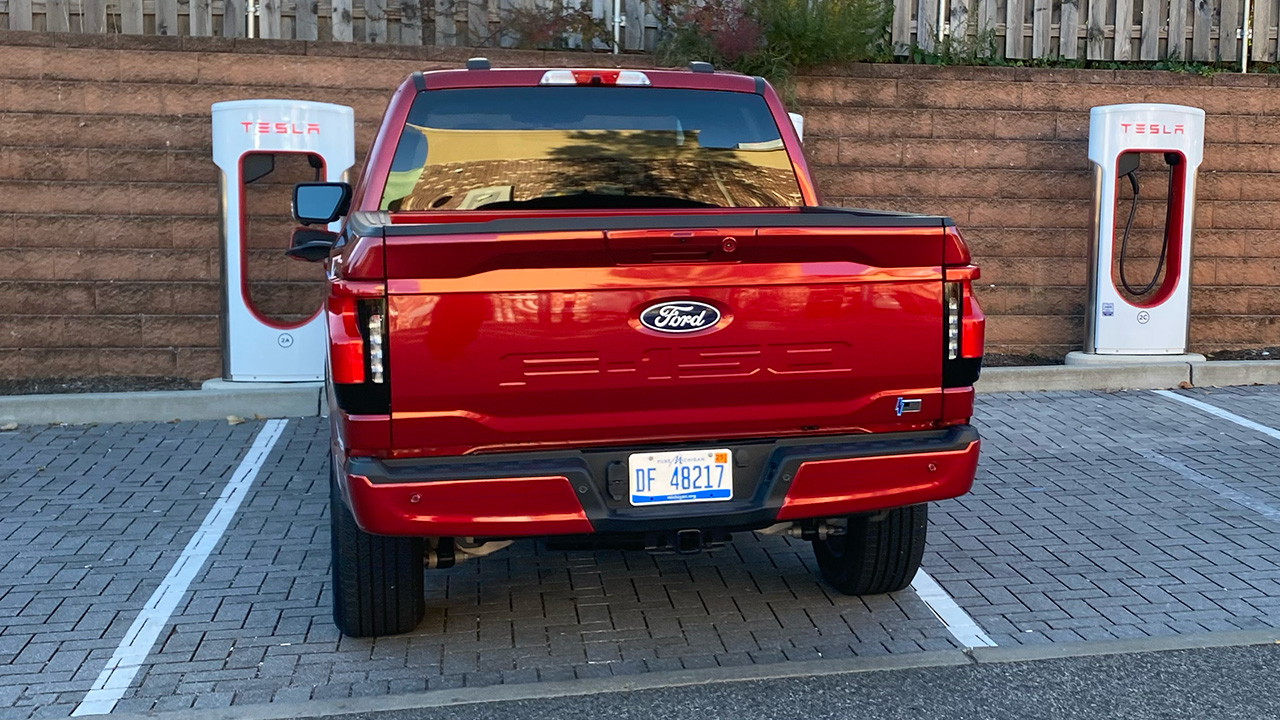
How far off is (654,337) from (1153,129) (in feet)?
22.4

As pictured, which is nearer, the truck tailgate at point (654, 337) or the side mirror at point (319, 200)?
the truck tailgate at point (654, 337)

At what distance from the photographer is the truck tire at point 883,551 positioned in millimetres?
4855

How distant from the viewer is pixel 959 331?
421 cm

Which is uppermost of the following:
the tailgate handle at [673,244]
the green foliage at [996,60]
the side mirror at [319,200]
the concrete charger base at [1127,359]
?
the green foliage at [996,60]

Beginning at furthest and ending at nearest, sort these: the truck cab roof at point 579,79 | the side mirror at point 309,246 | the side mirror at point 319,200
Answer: the side mirror at point 309,246 < the side mirror at point 319,200 < the truck cab roof at point 579,79

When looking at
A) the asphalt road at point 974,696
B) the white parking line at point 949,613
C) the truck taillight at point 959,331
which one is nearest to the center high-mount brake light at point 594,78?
the truck taillight at point 959,331

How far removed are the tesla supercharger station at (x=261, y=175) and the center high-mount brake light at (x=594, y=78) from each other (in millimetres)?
3757

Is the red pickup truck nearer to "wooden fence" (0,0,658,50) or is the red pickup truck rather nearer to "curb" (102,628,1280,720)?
"curb" (102,628,1280,720)

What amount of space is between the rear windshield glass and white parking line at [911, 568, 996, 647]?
5.22 ft

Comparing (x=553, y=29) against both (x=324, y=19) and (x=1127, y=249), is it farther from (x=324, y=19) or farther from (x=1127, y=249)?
(x=1127, y=249)

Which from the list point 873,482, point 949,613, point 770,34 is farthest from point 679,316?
point 770,34

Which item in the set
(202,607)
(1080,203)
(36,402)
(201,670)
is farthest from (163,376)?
(1080,203)

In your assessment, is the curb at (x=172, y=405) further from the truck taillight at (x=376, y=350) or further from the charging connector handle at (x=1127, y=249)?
the charging connector handle at (x=1127, y=249)

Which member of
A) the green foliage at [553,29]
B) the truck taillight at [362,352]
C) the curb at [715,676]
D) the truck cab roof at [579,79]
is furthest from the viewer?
the green foliage at [553,29]
